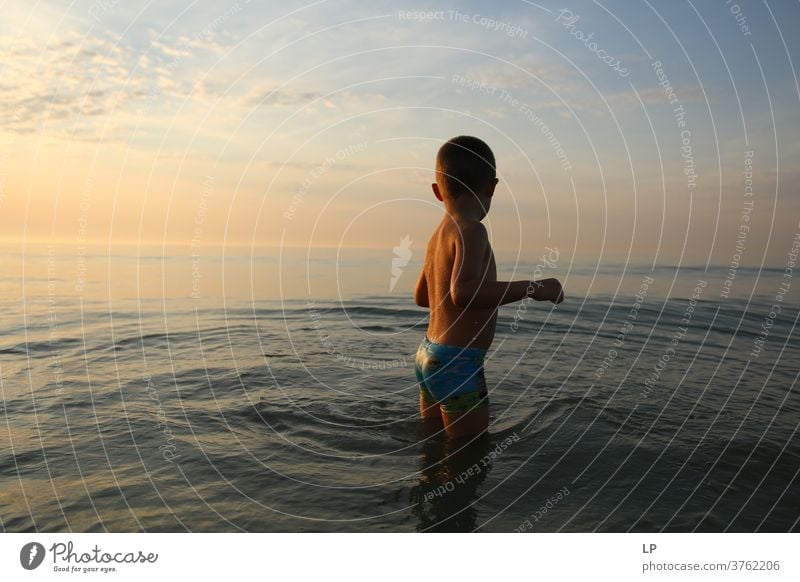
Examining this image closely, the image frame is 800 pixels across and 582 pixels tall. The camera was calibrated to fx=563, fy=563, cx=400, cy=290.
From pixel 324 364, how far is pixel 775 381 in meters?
6.00

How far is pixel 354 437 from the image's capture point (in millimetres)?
5160

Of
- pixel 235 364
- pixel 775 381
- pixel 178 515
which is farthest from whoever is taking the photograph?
pixel 235 364

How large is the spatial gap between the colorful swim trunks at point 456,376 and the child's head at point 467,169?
1153mm

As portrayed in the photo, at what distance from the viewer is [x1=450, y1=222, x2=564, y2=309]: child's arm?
393cm

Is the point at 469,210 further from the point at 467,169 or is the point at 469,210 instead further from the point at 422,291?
the point at 422,291

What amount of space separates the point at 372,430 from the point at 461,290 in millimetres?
2014

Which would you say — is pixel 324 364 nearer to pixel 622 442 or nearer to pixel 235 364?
pixel 235 364

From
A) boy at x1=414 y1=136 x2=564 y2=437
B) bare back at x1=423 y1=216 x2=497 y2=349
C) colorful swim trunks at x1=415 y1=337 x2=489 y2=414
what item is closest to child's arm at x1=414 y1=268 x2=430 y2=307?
boy at x1=414 y1=136 x2=564 y2=437
